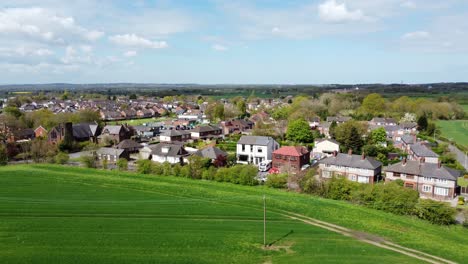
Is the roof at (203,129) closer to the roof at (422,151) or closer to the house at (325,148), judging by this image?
the house at (325,148)

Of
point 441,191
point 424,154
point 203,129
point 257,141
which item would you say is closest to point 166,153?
point 257,141

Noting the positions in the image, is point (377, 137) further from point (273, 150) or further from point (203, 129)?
point (203, 129)

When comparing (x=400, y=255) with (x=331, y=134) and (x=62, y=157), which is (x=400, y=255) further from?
(x=331, y=134)

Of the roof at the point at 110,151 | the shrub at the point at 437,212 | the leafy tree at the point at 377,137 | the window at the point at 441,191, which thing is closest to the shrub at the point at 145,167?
the roof at the point at 110,151

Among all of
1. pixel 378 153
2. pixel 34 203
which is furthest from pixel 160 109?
pixel 34 203

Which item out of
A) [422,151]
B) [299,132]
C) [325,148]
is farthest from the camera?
[299,132]

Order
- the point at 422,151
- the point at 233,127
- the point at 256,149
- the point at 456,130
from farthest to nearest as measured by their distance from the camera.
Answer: the point at 456,130, the point at 233,127, the point at 256,149, the point at 422,151
